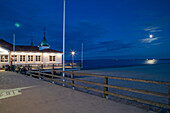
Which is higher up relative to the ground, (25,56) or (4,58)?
(25,56)

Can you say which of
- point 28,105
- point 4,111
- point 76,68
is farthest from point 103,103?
point 76,68

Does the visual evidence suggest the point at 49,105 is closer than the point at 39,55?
Yes

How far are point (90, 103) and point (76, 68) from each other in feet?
104

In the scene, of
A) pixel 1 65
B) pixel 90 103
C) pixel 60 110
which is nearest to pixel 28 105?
pixel 60 110

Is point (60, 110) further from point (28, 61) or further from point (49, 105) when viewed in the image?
point (28, 61)

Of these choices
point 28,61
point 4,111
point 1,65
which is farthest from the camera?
point 28,61

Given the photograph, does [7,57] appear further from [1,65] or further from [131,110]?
[131,110]

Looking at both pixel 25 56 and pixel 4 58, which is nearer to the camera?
pixel 4 58

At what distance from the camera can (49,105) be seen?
5465 millimetres

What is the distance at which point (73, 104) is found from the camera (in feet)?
18.2

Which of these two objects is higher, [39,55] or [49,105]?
[39,55]

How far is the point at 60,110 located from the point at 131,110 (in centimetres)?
251

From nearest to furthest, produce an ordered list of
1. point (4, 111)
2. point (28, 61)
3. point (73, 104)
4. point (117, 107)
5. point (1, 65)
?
point (4, 111), point (117, 107), point (73, 104), point (1, 65), point (28, 61)

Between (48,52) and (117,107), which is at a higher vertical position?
(48,52)
